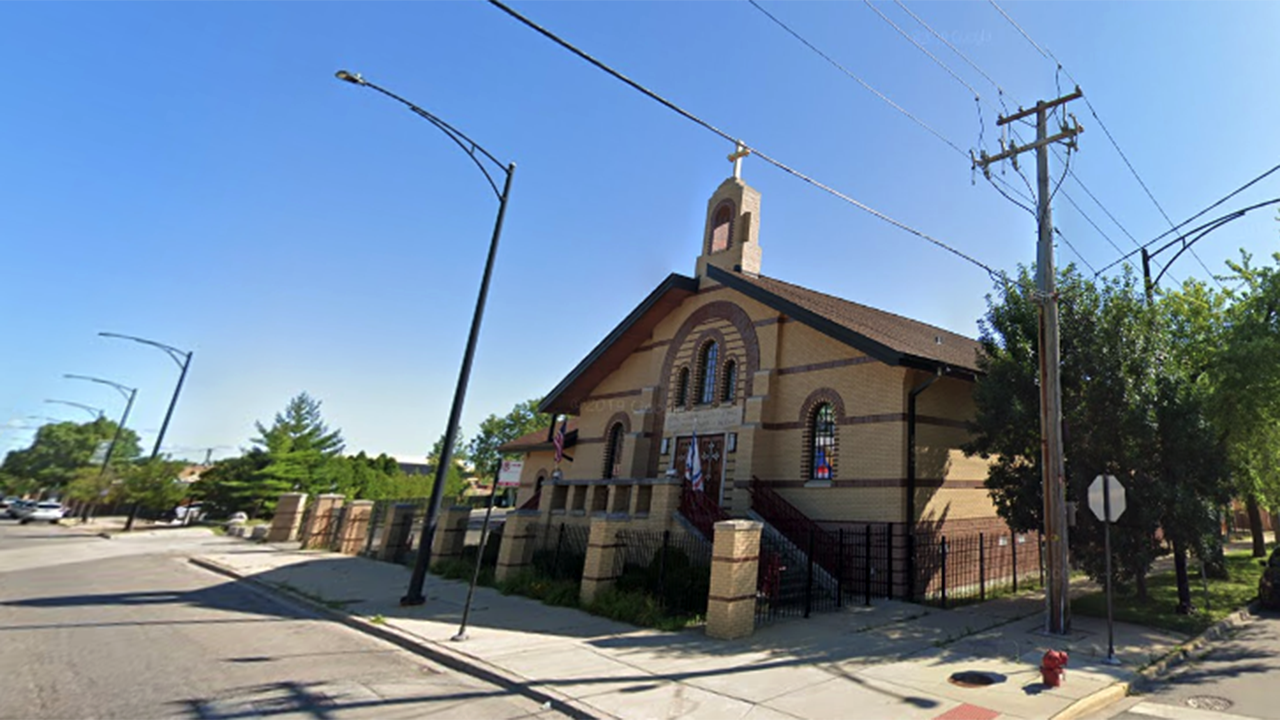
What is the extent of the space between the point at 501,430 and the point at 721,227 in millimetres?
62740

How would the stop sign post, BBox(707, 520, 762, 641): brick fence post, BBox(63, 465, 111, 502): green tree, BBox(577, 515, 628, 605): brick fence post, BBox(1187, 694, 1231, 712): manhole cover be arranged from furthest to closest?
BBox(63, 465, 111, 502): green tree → BBox(577, 515, 628, 605): brick fence post → BBox(707, 520, 762, 641): brick fence post → the stop sign post → BBox(1187, 694, 1231, 712): manhole cover

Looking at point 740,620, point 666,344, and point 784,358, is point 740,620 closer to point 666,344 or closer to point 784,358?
point 784,358

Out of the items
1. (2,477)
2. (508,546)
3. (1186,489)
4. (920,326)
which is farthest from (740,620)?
(2,477)

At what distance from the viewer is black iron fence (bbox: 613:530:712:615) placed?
12.2m

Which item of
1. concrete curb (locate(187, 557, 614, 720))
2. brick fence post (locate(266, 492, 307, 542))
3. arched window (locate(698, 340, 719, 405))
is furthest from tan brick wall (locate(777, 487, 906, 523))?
brick fence post (locate(266, 492, 307, 542))

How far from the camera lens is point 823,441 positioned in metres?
17.5

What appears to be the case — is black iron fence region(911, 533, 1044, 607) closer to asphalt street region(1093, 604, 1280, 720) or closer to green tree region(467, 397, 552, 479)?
asphalt street region(1093, 604, 1280, 720)

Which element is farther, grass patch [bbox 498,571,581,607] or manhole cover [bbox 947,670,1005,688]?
grass patch [bbox 498,571,581,607]

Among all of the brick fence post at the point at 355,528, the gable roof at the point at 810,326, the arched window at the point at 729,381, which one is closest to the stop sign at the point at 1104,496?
the gable roof at the point at 810,326

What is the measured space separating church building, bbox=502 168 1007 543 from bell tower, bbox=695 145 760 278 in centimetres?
6

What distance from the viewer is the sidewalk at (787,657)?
7.09m

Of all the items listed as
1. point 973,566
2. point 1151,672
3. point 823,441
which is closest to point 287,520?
point 823,441

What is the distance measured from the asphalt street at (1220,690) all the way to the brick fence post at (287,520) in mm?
27881

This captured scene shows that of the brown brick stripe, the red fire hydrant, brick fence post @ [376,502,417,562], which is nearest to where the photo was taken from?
the red fire hydrant
